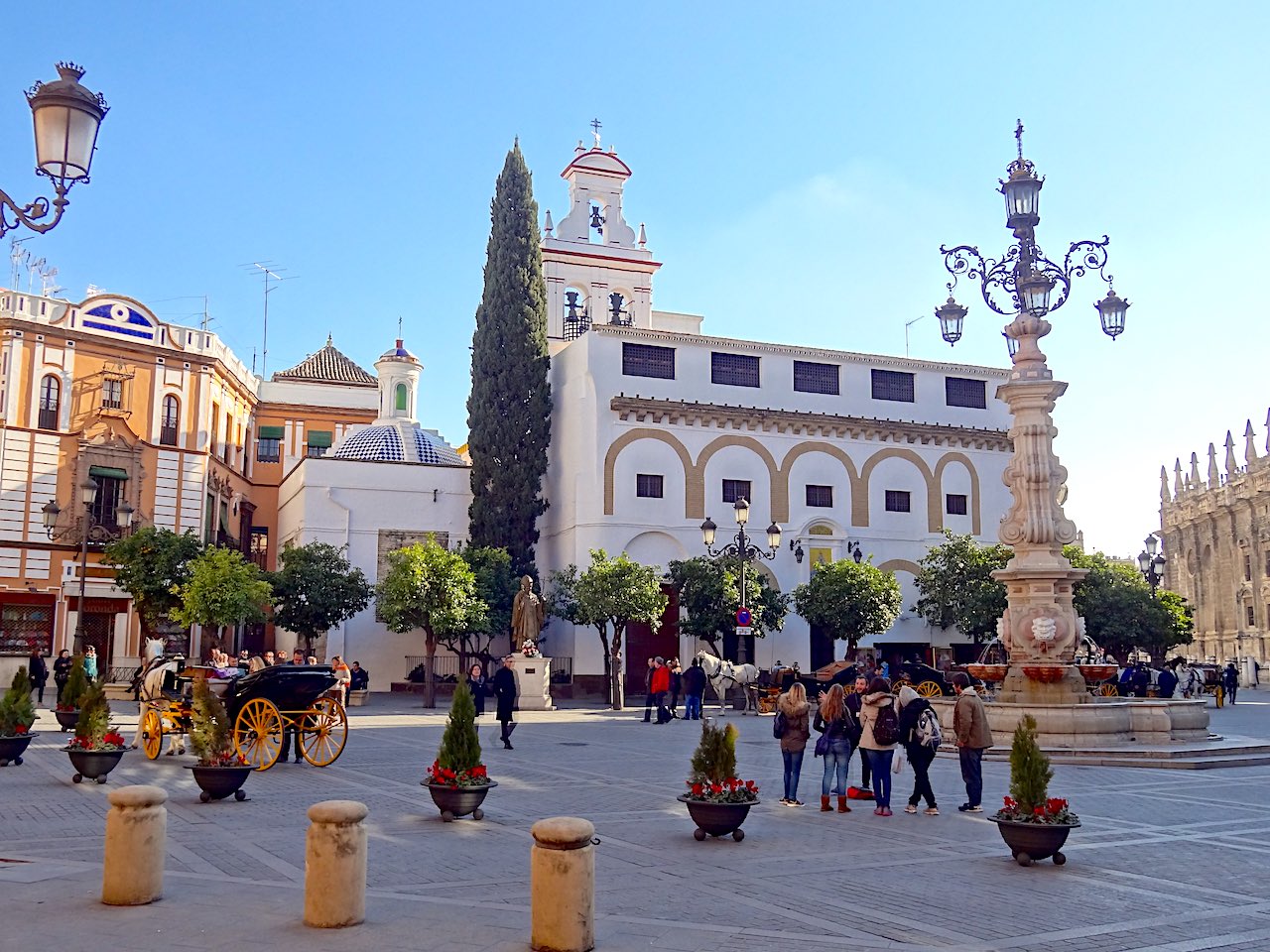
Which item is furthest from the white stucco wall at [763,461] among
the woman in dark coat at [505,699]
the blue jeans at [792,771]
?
the blue jeans at [792,771]

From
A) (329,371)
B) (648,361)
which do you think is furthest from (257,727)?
(329,371)

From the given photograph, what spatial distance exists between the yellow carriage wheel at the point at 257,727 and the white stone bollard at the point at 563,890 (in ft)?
31.7

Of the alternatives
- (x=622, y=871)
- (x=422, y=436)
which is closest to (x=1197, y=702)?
(x=622, y=871)

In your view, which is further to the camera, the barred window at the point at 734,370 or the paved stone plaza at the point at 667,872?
the barred window at the point at 734,370

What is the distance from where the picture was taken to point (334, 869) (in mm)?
6988

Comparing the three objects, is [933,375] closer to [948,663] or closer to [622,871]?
[948,663]

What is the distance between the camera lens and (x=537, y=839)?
6684mm

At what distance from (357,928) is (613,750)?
12.8 metres

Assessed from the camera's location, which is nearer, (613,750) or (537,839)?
(537,839)

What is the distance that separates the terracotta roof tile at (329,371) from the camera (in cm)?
5866

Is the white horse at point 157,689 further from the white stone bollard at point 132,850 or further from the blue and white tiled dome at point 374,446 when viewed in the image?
the blue and white tiled dome at point 374,446

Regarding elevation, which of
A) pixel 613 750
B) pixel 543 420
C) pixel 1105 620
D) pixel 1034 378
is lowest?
pixel 613 750

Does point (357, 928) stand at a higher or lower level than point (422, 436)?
lower

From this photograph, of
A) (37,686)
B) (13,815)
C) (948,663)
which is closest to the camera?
(13,815)
